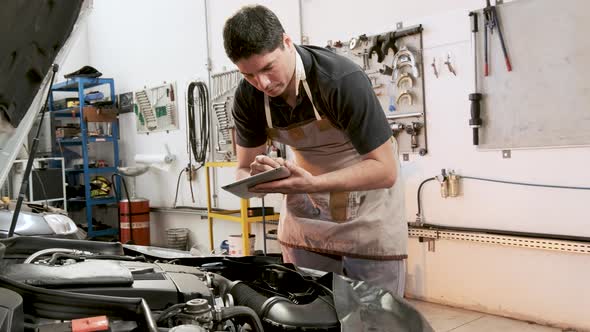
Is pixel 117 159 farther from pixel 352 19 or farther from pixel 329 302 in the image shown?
pixel 329 302

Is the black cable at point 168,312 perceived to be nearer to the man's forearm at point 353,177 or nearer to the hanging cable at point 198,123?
the man's forearm at point 353,177

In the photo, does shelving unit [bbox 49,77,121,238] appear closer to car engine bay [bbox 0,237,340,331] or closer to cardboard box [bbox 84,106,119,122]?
cardboard box [bbox 84,106,119,122]

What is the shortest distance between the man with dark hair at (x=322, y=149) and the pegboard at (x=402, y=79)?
1567 millimetres

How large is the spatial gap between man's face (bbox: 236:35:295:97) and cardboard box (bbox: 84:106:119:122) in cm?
492

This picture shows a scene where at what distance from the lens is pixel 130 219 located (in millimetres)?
5613

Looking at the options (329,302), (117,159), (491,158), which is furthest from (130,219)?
(329,302)

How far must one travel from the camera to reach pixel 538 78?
9.23 feet

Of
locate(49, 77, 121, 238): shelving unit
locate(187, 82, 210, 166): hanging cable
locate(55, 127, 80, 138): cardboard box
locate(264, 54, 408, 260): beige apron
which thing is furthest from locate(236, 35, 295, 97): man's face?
locate(55, 127, 80, 138): cardboard box

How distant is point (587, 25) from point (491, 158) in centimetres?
86

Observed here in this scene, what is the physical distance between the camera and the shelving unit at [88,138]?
5941mm

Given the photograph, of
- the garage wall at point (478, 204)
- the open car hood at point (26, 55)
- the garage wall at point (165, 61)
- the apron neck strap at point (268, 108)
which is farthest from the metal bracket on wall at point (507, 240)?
the open car hood at point (26, 55)

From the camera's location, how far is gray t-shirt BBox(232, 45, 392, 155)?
156 cm

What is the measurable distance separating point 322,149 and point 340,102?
27 cm

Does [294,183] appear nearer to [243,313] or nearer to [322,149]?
A: [322,149]
